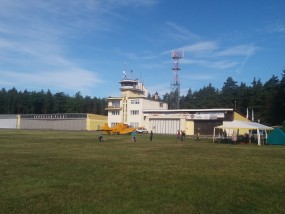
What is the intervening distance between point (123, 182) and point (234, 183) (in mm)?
3505

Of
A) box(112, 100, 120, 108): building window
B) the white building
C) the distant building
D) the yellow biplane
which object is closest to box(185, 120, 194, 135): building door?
the distant building

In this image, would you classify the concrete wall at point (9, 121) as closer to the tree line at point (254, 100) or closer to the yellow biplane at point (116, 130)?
the yellow biplane at point (116, 130)

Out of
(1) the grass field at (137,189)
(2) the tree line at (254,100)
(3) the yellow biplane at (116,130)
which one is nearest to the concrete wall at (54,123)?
(3) the yellow biplane at (116,130)

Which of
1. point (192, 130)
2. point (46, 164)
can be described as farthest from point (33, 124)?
point (46, 164)

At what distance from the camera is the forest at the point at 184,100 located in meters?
110

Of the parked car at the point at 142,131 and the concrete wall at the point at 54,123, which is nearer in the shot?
the parked car at the point at 142,131

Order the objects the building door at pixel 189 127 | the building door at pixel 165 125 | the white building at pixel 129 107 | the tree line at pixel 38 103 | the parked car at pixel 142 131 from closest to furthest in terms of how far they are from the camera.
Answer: the building door at pixel 189 127
the parked car at pixel 142 131
the building door at pixel 165 125
the white building at pixel 129 107
the tree line at pixel 38 103

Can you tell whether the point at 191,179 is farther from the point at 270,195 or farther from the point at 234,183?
the point at 270,195

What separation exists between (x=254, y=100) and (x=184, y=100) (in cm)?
4784

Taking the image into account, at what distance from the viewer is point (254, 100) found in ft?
354

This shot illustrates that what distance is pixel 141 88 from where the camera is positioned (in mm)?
97875

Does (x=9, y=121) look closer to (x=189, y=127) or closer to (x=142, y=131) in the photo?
(x=142, y=131)

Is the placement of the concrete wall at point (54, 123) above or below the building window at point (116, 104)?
below

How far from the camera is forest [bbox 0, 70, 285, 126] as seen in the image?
361ft
